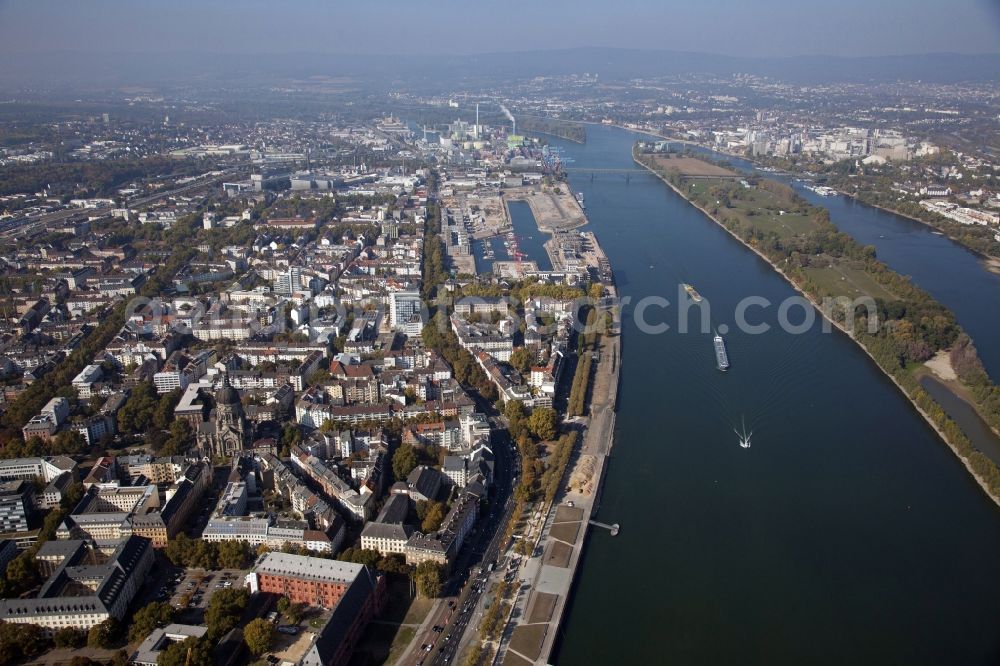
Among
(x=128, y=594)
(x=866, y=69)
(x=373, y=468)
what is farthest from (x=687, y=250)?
(x=866, y=69)

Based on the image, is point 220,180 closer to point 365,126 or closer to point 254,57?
point 365,126

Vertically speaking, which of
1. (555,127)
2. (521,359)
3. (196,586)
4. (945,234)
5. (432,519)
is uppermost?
(555,127)

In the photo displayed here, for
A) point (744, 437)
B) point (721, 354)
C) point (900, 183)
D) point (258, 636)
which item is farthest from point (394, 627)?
point (900, 183)

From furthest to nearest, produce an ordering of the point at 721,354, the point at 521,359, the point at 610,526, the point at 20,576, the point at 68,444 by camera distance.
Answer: the point at 721,354 → the point at 521,359 → the point at 68,444 → the point at 610,526 → the point at 20,576

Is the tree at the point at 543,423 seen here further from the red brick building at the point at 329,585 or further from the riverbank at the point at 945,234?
the riverbank at the point at 945,234

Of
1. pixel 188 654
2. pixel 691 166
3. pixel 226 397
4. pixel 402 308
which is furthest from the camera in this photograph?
pixel 691 166

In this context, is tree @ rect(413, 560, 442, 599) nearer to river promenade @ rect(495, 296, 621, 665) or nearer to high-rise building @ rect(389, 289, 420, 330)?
river promenade @ rect(495, 296, 621, 665)

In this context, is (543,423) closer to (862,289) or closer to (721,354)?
(721,354)
